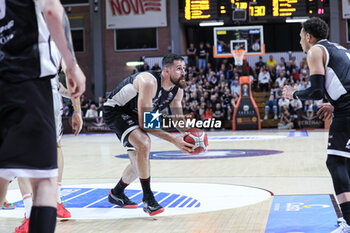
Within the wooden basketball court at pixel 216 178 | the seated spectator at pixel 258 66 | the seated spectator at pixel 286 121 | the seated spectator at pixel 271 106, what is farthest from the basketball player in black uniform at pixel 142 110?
the seated spectator at pixel 258 66

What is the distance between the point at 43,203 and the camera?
8.06 ft

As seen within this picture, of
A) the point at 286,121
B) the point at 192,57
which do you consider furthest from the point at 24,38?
the point at 192,57

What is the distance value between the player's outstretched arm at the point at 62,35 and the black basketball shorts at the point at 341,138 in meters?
2.29

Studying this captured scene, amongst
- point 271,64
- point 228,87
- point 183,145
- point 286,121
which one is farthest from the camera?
point 271,64

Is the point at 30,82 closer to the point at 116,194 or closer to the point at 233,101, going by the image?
the point at 116,194

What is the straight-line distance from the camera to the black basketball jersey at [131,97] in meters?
5.30

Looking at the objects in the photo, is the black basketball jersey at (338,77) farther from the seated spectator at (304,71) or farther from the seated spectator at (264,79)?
the seated spectator at (264,79)

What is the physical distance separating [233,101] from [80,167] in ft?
44.2

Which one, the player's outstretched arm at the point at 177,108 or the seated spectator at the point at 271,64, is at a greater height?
the seated spectator at the point at 271,64

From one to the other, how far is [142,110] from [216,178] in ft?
9.26

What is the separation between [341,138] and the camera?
4.00 m

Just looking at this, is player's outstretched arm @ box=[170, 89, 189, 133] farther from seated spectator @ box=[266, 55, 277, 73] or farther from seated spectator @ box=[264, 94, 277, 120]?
seated spectator @ box=[266, 55, 277, 73]

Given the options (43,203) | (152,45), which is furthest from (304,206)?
(152,45)

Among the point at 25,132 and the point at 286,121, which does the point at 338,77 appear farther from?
the point at 286,121
